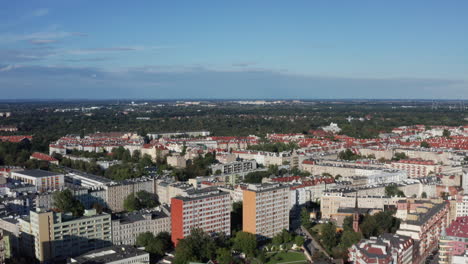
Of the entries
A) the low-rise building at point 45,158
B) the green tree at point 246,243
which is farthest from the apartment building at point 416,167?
the low-rise building at point 45,158

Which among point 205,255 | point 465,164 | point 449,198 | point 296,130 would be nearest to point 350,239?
point 205,255

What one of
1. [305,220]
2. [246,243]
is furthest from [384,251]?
[305,220]

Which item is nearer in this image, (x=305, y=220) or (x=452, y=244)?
(x=452, y=244)

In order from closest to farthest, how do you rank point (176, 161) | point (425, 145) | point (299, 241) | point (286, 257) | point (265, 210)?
1. point (286, 257)
2. point (299, 241)
3. point (265, 210)
4. point (176, 161)
5. point (425, 145)

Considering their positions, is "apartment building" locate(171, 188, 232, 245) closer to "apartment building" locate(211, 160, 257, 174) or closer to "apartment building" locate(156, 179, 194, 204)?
"apartment building" locate(156, 179, 194, 204)

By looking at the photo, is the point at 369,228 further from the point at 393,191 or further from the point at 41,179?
the point at 41,179

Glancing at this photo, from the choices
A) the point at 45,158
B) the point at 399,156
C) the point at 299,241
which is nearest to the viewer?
→ the point at 299,241

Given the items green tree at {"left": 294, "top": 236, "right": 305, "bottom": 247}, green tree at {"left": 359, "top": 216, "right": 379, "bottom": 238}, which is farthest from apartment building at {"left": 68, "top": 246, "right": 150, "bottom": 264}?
green tree at {"left": 359, "top": 216, "right": 379, "bottom": 238}
